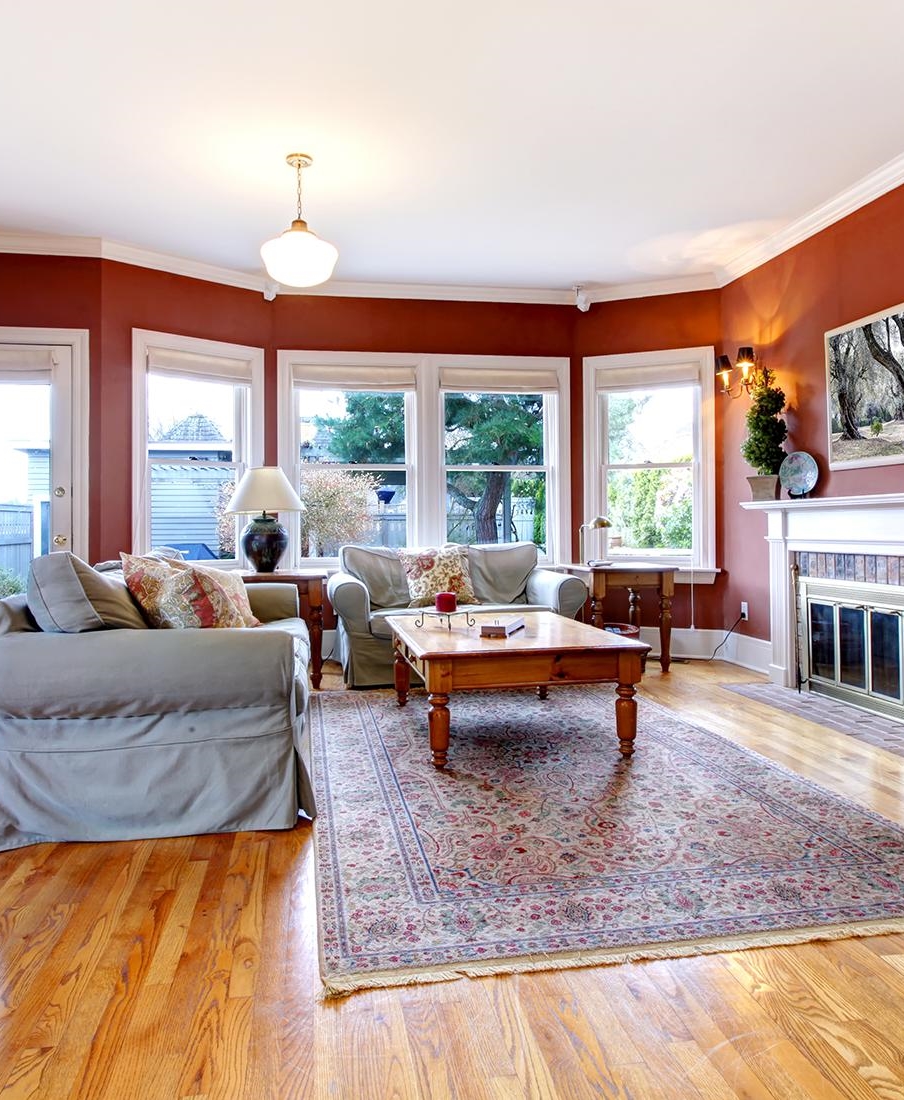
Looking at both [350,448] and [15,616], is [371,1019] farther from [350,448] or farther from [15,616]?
[350,448]

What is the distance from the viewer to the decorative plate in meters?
4.46

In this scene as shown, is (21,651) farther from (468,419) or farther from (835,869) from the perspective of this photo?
(468,419)

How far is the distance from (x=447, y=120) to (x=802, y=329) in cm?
252

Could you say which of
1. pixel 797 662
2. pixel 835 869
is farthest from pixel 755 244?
pixel 835 869

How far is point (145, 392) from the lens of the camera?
4887 mm

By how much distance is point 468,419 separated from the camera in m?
5.74

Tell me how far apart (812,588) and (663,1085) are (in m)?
3.60

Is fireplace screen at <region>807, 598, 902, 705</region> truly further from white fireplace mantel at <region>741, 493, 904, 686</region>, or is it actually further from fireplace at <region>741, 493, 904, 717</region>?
white fireplace mantel at <region>741, 493, 904, 686</region>

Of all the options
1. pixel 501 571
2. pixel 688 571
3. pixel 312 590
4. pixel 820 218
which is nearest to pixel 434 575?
pixel 501 571

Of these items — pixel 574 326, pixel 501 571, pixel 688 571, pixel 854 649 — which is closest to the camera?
pixel 854 649

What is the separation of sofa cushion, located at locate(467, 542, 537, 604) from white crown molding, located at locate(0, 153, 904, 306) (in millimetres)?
1914

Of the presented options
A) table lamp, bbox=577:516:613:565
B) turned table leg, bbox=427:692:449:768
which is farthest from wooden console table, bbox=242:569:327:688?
table lamp, bbox=577:516:613:565

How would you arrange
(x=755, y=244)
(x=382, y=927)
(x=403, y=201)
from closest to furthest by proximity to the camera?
(x=382, y=927)
(x=403, y=201)
(x=755, y=244)

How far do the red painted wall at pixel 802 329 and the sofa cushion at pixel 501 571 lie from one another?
57.1 inches
